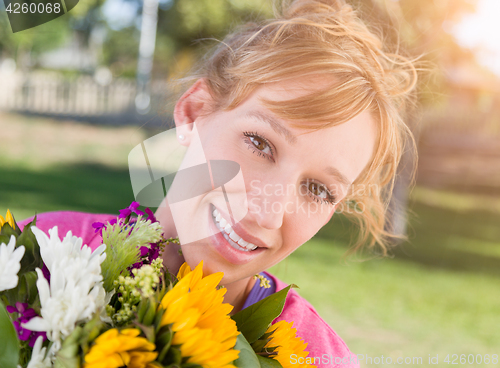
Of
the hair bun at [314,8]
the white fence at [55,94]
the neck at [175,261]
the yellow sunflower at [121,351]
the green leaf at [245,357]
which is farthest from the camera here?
the white fence at [55,94]

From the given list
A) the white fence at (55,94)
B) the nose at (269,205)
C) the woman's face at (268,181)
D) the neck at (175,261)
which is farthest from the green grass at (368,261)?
the white fence at (55,94)

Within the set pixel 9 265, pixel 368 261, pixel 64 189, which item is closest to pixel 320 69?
pixel 9 265

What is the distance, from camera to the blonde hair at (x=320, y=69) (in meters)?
1.04

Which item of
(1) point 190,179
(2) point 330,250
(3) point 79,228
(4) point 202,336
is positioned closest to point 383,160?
(1) point 190,179

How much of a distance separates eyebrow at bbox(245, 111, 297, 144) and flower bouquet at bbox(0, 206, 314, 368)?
1.22ft

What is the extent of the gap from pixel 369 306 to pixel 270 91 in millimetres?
4147

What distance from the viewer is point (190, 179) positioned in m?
1.06

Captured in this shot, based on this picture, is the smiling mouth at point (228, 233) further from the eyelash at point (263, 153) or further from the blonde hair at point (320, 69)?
the blonde hair at point (320, 69)

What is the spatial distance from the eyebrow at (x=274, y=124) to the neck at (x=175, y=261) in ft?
1.12

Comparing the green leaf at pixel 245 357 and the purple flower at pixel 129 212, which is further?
the purple flower at pixel 129 212

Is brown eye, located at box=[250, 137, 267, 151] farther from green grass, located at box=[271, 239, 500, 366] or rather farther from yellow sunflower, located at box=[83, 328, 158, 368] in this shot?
green grass, located at box=[271, 239, 500, 366]

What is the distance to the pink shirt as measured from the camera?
3.97 feet

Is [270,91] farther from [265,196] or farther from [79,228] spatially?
[79,228]

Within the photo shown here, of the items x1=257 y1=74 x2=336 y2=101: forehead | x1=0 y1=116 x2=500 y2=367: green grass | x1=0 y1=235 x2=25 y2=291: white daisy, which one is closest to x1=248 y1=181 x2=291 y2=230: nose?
x1=257 y1=74 x2=336 y2=101: forehead
